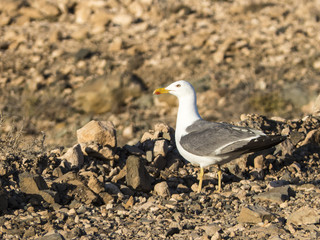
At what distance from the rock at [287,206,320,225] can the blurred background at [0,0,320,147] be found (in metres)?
5.79

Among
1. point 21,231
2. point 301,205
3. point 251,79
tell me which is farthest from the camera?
point 251,79

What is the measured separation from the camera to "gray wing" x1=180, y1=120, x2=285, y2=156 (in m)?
5.27

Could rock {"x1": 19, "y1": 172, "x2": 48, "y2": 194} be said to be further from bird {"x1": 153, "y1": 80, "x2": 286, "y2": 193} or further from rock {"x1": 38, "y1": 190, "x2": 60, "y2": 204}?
bird {"x1": 153, "y1": 80, "x2": 286, "y2": 193}

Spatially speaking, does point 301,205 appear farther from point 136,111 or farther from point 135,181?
point 136,111

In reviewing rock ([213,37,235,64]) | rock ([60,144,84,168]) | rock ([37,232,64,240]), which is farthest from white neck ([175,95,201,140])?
rock ([213,37,235,64])

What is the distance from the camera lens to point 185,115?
5945mm

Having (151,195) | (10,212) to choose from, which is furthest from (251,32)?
(10,212)

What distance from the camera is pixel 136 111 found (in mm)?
12336

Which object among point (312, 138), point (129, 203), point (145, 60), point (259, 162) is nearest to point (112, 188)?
point (129, 203)

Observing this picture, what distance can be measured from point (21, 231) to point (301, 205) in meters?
2.51

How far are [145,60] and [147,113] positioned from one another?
2.64 metres

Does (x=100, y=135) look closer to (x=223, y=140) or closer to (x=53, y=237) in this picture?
(x=223, y=140)

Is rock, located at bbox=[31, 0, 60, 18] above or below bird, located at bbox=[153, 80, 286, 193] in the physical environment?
above

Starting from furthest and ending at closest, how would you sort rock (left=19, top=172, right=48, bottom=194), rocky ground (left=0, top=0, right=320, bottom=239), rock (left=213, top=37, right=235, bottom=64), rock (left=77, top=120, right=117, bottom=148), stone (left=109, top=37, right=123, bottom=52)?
1. stone (left=109, top=37, right=123, bottom=52)
2. rock (left=213, top=37, right=235, bottom=64)
3. rock (left=77, top=120, right=117, bottom=148)
4. rock (left=19, top=172, right=48, bottom=194)
5. rocky ground (left=0, top=0, right=320, bottom=239)
